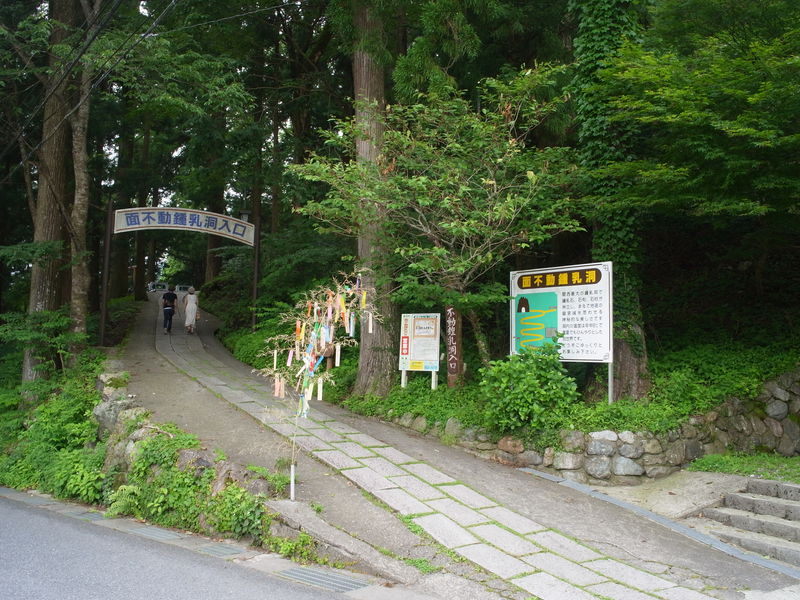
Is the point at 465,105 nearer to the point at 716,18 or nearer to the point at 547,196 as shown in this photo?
the point at 547,196

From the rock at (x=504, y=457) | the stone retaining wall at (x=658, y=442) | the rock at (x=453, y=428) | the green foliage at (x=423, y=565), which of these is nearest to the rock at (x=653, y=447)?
the stone retaining wall at (x=658, y=442)

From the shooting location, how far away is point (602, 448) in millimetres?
7438

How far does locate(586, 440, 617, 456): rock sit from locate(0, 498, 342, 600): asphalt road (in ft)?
13.9

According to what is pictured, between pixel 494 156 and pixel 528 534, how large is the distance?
553 centimetres

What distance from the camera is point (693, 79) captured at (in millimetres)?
7102

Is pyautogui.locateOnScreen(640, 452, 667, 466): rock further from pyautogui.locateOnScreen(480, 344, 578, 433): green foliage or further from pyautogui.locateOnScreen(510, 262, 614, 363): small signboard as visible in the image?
pyautogui.locateOnScreen(510, 262, 614, 363): small signboard

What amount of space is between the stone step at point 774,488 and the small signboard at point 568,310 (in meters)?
2.19

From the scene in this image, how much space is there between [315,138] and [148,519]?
39.8 feet

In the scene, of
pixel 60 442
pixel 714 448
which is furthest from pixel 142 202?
pixel 714 448

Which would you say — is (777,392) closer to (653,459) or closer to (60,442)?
(653,459)

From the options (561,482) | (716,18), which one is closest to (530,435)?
(561,482)

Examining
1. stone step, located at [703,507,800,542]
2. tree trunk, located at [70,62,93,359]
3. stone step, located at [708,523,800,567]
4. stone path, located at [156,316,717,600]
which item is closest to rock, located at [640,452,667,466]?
stone step, located at [703,507,800,542]

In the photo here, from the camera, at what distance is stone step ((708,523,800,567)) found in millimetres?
5461

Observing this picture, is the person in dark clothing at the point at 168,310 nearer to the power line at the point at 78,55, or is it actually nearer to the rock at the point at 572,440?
the power line at the point at 78,55
